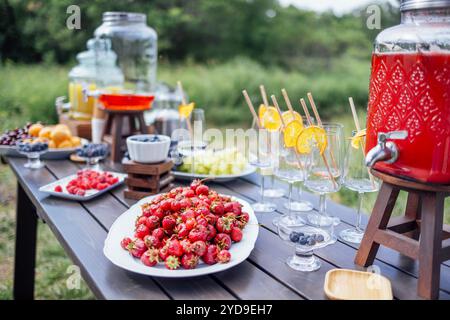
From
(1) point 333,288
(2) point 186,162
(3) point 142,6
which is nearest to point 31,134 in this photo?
(2) point 186,162

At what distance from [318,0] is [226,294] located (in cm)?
793

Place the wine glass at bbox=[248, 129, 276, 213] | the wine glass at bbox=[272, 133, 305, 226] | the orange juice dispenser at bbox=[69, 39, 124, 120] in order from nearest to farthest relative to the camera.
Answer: the wine glass at bbox=[272, 133, 305, 226]
the wine glass at bbox=[248, 129, 276, 213]
the orange juice dispenser at bbox=[69, 39, 124, 120]

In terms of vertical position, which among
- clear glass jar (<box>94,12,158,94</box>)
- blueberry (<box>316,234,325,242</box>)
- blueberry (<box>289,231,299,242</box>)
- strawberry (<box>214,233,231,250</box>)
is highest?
clear glass jar (<box>94,12,158,94</box>)

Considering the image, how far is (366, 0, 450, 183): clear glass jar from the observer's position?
94 centimetres

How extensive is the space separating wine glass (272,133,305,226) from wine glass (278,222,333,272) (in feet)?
0.87

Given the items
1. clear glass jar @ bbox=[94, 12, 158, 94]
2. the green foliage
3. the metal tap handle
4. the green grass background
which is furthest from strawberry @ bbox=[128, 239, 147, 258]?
the green foliage

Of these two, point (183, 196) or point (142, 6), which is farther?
point (142, 6)

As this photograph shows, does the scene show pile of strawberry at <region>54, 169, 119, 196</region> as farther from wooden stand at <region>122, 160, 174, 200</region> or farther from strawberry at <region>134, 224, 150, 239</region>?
strawberry at <region>134, 224, 150, 239</region>

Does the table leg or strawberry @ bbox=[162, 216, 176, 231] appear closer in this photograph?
strawberry @ bbox=[162, 216, 176, 231]

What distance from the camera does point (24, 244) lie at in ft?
7.51

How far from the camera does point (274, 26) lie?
9.38 m

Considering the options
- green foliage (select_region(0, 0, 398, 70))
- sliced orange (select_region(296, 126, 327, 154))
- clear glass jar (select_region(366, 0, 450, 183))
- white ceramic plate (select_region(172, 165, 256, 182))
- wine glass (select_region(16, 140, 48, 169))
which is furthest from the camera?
green foliage (select_region(0, 0, 398, 70))

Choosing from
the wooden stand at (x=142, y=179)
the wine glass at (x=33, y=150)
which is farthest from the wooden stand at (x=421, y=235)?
the wine glass at (x=33, y=150)
